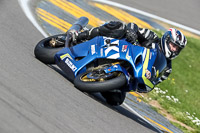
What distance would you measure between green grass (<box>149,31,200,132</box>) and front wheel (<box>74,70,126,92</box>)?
3206 mm

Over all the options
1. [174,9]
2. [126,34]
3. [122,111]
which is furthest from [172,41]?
[174,9]

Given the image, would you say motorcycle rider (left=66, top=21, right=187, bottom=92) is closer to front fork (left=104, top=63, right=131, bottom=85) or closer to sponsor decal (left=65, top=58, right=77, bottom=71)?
front fork (left=104, top=63, right=131, bottom=85)

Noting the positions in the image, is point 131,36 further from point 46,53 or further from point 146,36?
point 46,53

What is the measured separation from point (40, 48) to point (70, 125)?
10.2ft

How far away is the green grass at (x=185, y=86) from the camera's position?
9.36 m

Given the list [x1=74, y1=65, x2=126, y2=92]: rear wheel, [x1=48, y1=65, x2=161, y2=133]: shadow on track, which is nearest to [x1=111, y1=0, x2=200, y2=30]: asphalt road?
[x1=48, y1=65, x2=161, y2=133]: shadow on track

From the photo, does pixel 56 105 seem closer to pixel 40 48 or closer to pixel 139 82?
pixel 139 82

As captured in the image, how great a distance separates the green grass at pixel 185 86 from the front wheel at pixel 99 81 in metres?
3.21

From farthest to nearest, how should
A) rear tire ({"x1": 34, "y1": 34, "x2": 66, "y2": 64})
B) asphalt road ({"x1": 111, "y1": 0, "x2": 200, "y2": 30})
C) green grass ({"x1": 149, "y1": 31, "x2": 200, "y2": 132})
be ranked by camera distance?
asphalt road ({"x1": 111, "y1": 0, "x2": 200, "y2": 30}) < green grass ({"x1": 149, "y1": 31, "x2": 200, "y2": 132}) < rear tire ({"x1": 34, "y1": 34, "x2": 66, "y2": 64})

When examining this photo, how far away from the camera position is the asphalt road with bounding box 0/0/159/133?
4055 millimetres

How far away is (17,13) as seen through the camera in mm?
10172

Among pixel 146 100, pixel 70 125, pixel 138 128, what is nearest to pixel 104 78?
pixel 138 128

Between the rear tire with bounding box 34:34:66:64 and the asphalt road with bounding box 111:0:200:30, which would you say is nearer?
the rear tire with bounding box 34:34:66:64

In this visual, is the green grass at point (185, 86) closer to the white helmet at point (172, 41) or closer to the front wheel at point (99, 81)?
the white helmet at point (172, 41)
